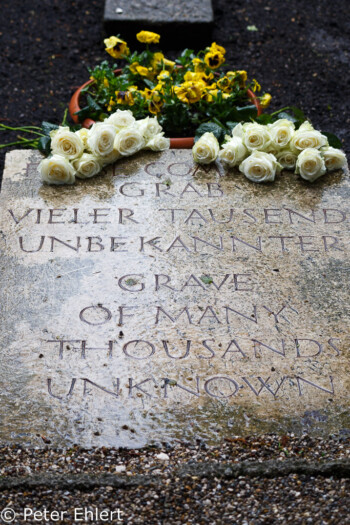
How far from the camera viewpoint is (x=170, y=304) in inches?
130

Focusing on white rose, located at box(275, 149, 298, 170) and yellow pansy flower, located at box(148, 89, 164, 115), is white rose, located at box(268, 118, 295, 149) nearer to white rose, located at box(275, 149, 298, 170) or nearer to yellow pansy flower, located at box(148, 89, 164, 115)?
white rose, located at box(275, 149, 298, 170)

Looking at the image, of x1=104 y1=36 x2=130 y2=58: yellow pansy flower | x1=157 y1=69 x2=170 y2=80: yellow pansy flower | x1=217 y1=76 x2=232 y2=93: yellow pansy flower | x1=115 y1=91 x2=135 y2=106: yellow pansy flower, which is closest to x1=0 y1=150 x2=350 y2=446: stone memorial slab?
x1=115 y1=91 x2=135 y2=106: yellow pansy flower

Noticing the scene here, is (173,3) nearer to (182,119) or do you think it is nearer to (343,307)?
(182,119)

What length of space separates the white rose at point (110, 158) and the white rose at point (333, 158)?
3.73 ft

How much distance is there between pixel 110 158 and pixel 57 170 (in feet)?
1.07

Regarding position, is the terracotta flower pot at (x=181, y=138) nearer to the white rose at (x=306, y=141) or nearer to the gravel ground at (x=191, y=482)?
the white rose at (x=306, y=141)

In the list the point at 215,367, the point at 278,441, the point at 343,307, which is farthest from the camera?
the point at 343,307

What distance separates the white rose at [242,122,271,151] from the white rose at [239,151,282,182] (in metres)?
0.06

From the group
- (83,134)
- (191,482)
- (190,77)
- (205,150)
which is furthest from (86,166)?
(191,482)

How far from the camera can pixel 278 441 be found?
2.83 m

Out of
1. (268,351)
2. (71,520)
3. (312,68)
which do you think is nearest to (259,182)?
(268,351)

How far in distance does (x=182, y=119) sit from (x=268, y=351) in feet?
5.74

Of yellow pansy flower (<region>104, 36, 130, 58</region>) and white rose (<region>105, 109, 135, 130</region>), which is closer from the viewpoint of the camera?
white rose (<region>105, 109, 135, 130</region>)

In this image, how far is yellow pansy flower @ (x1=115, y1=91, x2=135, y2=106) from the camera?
435 centimetres
